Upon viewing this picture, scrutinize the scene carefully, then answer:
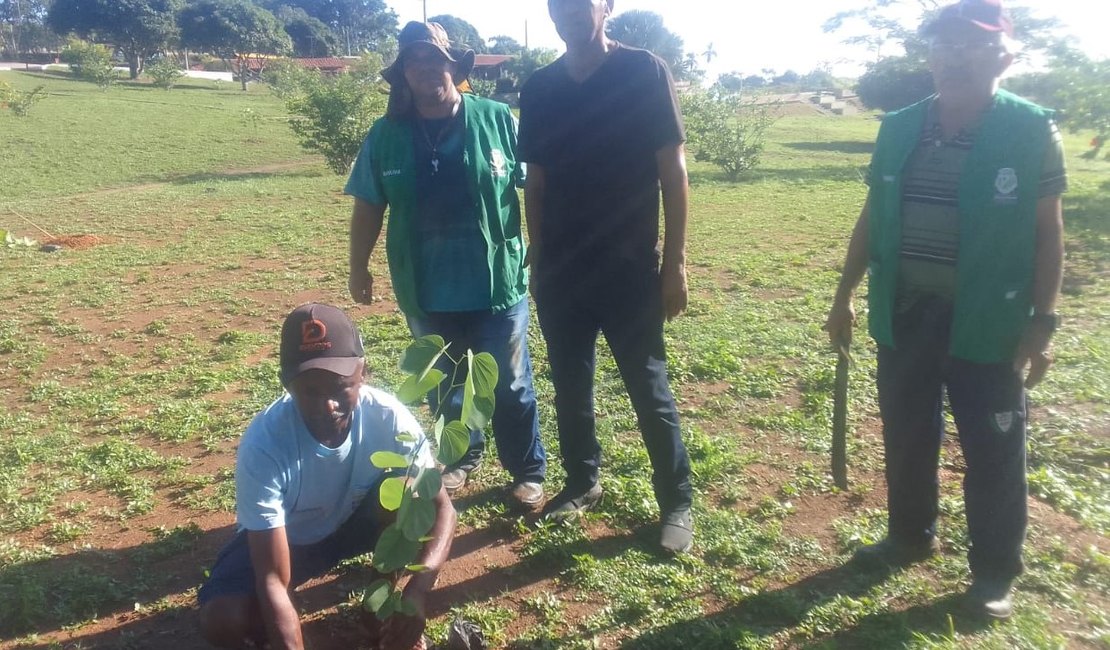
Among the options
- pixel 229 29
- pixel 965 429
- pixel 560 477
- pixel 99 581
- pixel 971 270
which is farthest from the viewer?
pixel 229 29

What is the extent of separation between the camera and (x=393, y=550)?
2143mm

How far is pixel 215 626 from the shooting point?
2.27 meters

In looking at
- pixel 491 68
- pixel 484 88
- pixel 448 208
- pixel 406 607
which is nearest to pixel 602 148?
Answer: pixel 448 208

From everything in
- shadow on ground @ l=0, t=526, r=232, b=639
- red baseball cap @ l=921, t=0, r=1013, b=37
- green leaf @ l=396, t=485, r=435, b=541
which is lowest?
shadow on ground @ l=0, t=526, r=232, b=639

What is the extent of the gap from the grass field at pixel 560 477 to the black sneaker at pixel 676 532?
0.06 meters

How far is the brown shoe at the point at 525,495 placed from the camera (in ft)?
10.8

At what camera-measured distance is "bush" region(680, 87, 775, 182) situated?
15797 millimetres

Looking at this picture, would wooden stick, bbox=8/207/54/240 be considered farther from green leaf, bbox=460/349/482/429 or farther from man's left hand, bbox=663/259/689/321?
green leaf, bbox=460/349/482/429

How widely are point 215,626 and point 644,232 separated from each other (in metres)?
1.75

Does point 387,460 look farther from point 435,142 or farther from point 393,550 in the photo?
point 435,142

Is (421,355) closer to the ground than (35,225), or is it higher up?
higher up

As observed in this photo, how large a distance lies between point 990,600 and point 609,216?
1687 millimetres

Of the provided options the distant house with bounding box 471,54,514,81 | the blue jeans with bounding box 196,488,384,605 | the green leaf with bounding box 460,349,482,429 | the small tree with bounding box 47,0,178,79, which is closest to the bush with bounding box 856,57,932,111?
the distant house with bounding box 471,54,514,81

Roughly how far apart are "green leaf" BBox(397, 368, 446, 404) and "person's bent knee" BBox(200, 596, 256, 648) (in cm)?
73
